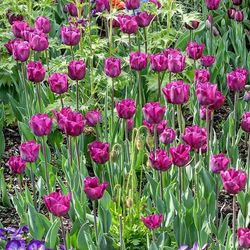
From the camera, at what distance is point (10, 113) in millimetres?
4133

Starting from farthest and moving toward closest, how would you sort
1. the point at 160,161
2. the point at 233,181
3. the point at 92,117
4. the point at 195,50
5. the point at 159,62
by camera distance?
the point at 195,50
the point at 159,62
the point at 92,117
the point at 160,161
the point at 233,181

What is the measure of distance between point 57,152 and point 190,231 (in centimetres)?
102

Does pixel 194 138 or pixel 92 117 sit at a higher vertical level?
pixel 194 138

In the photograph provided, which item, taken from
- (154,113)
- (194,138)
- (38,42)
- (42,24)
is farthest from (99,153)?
(42,24)

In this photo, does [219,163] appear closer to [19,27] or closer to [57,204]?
[57,204]

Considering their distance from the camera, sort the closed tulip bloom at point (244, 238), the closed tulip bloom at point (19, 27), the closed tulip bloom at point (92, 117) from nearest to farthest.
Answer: the closed tulip bloom at point (244, 238) → the closed tulip bloom at point (92, 117) → the closed tulip bloom at point (19, 27)

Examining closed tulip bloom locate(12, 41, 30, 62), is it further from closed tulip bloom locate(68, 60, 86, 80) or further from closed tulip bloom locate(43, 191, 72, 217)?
closed tulip bloom locate(43, 191, 72, 217)

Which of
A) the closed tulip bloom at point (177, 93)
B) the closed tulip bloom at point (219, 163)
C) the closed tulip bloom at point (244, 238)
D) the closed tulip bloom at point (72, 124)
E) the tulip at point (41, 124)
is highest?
the closed tulip bloom at point (177, 93)

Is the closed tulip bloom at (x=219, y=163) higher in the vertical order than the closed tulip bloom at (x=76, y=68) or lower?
lower

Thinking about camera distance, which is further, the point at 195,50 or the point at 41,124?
the point at 195,50

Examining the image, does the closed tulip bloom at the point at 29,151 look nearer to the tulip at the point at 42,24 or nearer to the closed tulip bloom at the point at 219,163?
the closed tulip bloom at the point at 219,163

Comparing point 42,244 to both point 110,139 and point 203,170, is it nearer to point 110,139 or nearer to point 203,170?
point 203,170

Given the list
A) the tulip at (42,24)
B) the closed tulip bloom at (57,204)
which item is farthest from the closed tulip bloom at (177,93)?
the tulip at (42,24)

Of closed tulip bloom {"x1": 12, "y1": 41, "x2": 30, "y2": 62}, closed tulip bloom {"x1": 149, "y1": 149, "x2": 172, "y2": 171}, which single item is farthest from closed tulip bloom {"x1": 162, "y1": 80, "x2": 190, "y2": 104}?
closed tulip bloom {"x1": 12, "y1": 41, "x2": 30, "y2": 62}
